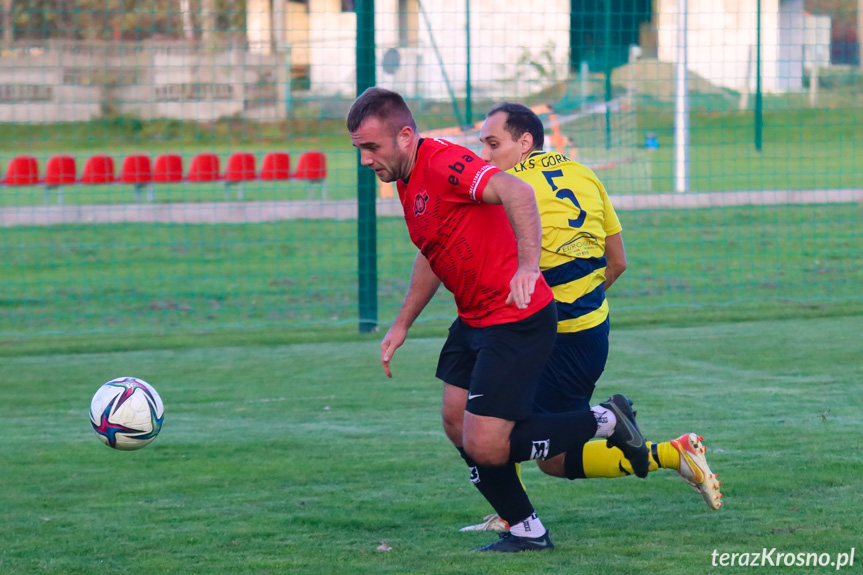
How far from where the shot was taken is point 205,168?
Result: 20.3 metres

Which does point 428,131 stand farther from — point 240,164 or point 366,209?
point 366,209

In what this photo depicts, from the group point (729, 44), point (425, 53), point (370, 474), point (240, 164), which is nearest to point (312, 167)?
point (240, 164)

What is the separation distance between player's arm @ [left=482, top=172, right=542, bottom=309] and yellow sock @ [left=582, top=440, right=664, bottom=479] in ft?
3.62

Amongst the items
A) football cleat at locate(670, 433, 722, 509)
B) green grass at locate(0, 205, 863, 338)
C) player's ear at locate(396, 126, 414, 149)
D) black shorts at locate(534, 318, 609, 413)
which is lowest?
green grass at locate(0, 205, 863, 338)

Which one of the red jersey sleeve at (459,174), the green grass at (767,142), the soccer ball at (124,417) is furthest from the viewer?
the green grass at (767,142)

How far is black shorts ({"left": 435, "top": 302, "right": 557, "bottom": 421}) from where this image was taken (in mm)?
4312

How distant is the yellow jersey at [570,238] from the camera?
4898mm

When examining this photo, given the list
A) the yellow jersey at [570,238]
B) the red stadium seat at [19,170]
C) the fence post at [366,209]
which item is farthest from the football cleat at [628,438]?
the red stadium seat at [19,170]

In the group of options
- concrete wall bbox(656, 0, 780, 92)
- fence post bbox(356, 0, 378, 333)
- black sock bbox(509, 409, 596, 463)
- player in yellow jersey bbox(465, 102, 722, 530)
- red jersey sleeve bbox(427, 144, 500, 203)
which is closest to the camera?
red jersey sleeve bbox(427, 144, 500, 203)

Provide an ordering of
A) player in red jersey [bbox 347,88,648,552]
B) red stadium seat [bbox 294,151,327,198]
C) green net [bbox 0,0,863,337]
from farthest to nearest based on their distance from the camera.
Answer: red stadium seat [bbox 294,151,327,198] < green net [bbox 0,0,863,337] < player in red jersey [bbox 347,88,648,552]

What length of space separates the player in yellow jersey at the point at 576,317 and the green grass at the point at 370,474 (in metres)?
0.21

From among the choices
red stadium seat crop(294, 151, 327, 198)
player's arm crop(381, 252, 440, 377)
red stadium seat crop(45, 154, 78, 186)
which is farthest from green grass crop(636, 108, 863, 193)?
player's arm crop(381, 252, 440, 377)

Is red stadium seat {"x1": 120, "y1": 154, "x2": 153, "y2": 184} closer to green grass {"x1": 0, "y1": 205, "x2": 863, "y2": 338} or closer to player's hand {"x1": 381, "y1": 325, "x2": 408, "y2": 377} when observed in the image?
green grass {"x1": 0, "y1": 205, "x2": 863, "y2": 338}

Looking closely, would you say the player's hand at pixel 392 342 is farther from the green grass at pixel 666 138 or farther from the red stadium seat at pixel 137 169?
the red stadium seat at pixel 137 169
